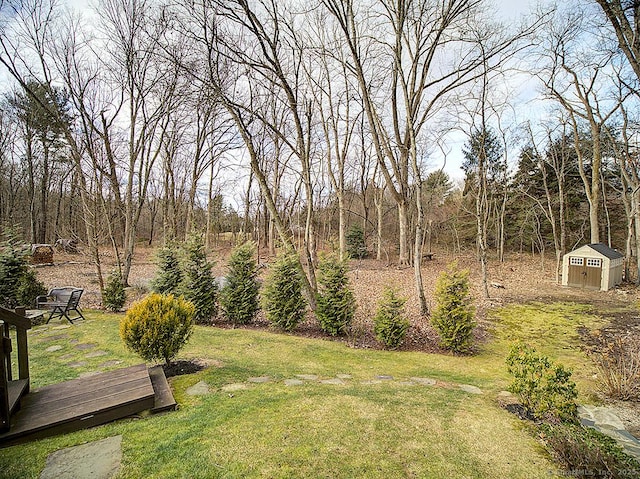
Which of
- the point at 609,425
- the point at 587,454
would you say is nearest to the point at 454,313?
the point at 609,425

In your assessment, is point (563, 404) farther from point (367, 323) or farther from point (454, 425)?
point (367, 323)

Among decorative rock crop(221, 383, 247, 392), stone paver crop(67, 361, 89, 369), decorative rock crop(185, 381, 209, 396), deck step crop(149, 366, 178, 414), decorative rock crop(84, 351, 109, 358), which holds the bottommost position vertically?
decorative rock crop(84, 351, 109, 358)

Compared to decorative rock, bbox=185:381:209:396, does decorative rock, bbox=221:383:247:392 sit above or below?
below

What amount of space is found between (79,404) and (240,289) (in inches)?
175

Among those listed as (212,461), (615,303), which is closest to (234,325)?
(212,461)

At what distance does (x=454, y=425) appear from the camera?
299 cm

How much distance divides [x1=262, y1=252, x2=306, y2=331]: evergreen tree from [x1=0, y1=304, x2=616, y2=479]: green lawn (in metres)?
1.54

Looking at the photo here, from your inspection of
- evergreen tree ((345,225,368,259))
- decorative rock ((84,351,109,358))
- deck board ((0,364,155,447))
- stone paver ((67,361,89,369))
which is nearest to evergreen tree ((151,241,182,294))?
decorative rock ((84,351,109,358))

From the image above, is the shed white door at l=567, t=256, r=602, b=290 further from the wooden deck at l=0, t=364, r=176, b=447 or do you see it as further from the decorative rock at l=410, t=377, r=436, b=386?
the wooden deck at l=0, t=364, r=176, b=447

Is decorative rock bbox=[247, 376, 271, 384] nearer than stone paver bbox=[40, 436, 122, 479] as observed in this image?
No

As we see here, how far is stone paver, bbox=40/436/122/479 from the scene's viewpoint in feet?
6.84

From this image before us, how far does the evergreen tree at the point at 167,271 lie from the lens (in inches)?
303

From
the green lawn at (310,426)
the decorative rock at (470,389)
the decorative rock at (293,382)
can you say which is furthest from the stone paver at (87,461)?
the decorative rock at (470,389)

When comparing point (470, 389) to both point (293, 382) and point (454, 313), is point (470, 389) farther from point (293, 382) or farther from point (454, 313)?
point (293, 382)
